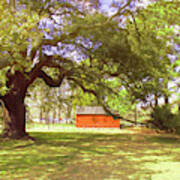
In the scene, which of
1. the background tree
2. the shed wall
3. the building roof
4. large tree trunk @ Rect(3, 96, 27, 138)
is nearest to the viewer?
the background tree

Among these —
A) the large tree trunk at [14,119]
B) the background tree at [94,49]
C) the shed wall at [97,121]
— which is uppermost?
the background tree at [94,49]

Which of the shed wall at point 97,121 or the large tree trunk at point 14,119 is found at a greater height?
the large tree trunk at point 14,119

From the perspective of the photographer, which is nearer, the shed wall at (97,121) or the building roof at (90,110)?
the shed wall at (97,121)

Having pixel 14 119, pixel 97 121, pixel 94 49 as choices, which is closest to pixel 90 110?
pixel 97 121

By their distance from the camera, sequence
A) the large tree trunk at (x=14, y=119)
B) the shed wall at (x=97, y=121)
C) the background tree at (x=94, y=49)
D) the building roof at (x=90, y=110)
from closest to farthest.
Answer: the background tree at (x=94, y=49) < the large tree trunk at (x=14, y=119) < the shed wall at (x=97, y=121) < the building roof at (x=90, y=110)

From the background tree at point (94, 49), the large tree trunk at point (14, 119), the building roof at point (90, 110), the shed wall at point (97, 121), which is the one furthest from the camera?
the building roof at point (90, 110)

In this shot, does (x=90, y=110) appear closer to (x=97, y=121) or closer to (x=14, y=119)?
(x=97, y=121)

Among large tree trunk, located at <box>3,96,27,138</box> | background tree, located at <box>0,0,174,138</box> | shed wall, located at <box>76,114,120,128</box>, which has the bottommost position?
shed wall, located at <box>76,114,120,128</box>

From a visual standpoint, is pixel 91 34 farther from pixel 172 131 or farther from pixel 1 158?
pixel 172 131

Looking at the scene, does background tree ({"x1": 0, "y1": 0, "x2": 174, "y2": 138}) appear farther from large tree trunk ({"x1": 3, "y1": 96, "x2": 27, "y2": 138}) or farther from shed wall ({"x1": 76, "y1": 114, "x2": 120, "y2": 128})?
shed wall ({"x1": 76, "y1": 114, "x2": 120, "y2": 128})

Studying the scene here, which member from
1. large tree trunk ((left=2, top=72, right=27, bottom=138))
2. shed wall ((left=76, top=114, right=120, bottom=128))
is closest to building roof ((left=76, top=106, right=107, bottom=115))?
shed wall ((left=76, top=114, right=120, bottom=128))

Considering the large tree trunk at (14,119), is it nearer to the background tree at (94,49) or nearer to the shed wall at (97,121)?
the background tree at (94,49)

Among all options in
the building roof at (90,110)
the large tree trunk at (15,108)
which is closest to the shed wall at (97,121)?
the building roof at (90,110)

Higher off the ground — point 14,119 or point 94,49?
point 94,49
